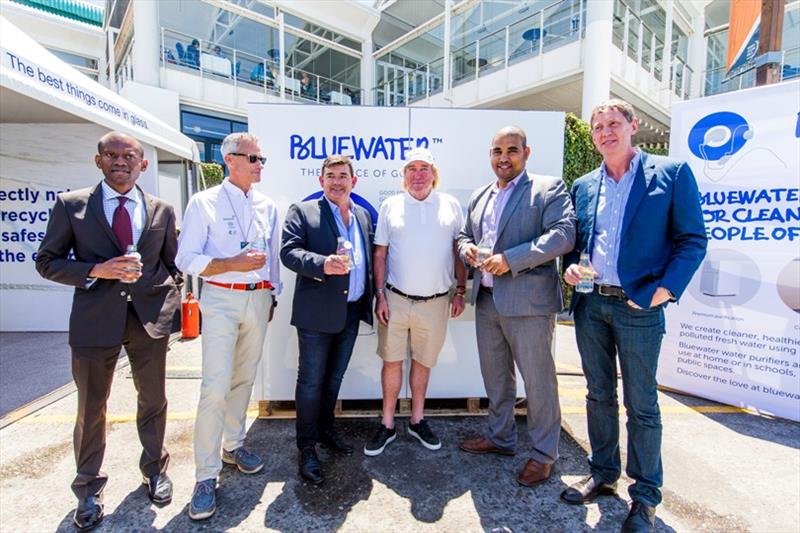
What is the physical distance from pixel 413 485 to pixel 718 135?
3831 mm

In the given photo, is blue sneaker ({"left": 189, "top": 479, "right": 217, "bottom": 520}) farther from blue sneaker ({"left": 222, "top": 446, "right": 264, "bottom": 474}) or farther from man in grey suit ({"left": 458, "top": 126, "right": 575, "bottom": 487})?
man in grey suit ({"left": 458, "top": 126, "right": 575, "bottom": 487})

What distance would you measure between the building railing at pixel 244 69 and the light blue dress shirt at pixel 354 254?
12.3 meters

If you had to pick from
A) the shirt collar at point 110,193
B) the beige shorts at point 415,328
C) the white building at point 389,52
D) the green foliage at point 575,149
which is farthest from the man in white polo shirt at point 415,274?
the white building at point 389,52

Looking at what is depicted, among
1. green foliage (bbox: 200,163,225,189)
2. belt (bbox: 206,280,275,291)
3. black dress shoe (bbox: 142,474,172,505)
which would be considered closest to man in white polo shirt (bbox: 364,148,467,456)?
belt (bbox: 206,280,275,291)

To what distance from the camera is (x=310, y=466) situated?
2727mm

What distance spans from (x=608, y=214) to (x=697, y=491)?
1806 millimetres

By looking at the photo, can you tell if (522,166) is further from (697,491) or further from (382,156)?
(697,491)

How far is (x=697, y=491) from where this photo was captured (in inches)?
105

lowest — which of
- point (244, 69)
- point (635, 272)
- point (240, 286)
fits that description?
point (240, 286)

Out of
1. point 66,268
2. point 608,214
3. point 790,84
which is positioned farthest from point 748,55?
point 66,268

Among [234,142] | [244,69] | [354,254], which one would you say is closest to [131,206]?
[234,142]

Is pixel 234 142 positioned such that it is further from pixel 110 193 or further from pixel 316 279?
pixel 316 279

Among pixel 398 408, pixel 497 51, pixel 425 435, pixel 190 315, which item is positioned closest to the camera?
pixel 425 435

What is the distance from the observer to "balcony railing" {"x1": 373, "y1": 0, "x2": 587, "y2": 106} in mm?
10500
